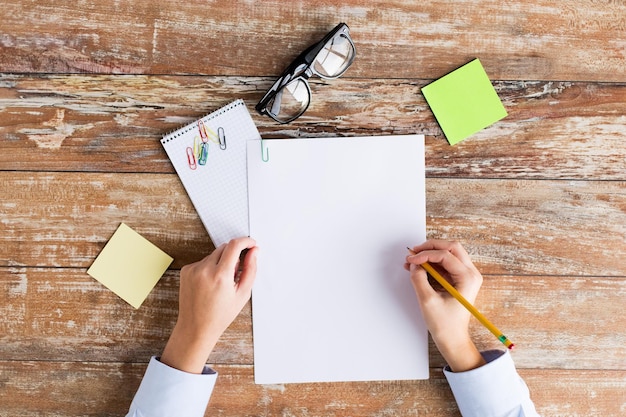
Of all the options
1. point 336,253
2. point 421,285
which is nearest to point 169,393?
point 336,253

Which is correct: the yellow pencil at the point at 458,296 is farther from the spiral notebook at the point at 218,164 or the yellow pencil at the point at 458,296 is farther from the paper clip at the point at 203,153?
the paper clip at the point at 203,153

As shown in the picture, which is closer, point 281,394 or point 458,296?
point 458,296

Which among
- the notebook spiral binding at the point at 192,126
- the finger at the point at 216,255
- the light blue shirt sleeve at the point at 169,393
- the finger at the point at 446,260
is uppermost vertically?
the notebook spiral binding at the point at 192,126

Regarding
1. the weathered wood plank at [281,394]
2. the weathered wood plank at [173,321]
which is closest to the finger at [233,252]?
the weathered wood plank at [173,321]

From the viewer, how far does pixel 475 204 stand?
1.13 m

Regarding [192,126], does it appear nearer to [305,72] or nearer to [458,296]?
[305,72]

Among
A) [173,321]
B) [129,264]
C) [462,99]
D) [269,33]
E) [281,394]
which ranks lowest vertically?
[281,394]

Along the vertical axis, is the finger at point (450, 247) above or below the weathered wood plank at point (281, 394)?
above

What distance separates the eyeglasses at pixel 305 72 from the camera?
3.54ft

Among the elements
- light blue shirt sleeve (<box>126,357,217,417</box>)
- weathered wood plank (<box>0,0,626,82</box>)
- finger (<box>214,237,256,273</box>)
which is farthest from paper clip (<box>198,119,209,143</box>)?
light blue shirt sleeve (<box>126,357,217,417</box>)

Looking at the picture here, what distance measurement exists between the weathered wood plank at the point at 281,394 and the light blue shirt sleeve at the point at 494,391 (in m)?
0.06

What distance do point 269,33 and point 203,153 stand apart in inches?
10.6

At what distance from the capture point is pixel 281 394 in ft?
3.73

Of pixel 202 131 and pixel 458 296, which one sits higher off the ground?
pixel 202 131
